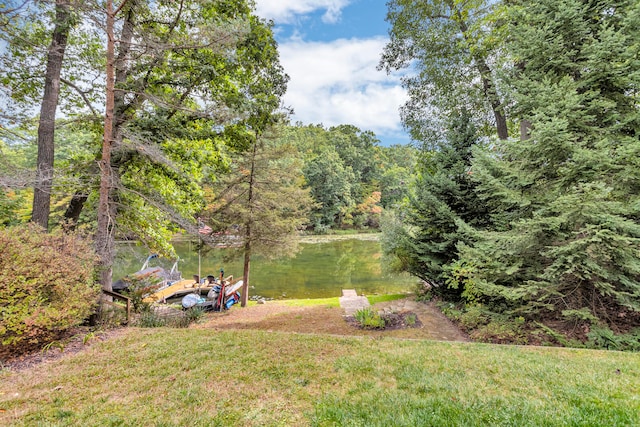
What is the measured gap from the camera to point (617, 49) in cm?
501

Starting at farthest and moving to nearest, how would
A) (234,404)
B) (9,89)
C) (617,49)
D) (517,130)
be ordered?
(517,130), (9,89), (617,49), (234,404)

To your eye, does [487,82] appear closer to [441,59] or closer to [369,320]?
[441,59]

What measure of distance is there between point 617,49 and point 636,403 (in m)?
5.75

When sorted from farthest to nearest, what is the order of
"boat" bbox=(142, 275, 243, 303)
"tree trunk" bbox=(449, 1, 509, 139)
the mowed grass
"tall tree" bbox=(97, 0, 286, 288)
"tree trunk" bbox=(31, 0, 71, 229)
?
1. "boat" bbox=(142, 275, 243, 303)
2. "tree trunk" bbox=(449, 1, 509, 139)
3. "tall tree" bbox=(97, 0, 286, 288)
4. "tree trunk" bbox=(31, 0, 71, 229)
5. the mowed grass

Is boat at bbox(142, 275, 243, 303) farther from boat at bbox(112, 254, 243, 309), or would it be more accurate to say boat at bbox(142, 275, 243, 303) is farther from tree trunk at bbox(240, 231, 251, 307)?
tree trunk at bbox(240, 231, 251, 307)

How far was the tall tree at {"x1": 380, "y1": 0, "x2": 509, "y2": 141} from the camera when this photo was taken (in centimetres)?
878

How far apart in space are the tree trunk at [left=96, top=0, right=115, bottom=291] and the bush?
485mm

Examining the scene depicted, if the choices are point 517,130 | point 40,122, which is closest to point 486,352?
point 40,122

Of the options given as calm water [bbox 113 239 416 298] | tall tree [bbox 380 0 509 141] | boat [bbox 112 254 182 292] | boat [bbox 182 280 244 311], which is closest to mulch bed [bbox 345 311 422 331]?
calm water [bbox 113 239 416 298]

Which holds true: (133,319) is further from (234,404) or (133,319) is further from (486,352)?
(486,352)

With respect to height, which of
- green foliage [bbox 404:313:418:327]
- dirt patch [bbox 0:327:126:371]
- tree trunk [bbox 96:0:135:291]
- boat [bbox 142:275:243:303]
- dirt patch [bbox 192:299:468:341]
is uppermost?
tree trunk [bbox 96:0:135:291]

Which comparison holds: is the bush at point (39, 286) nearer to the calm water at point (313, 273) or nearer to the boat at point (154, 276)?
the boat at point (154, 276)

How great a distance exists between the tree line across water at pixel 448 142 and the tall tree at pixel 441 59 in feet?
0.32

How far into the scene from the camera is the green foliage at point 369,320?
6669 mm
